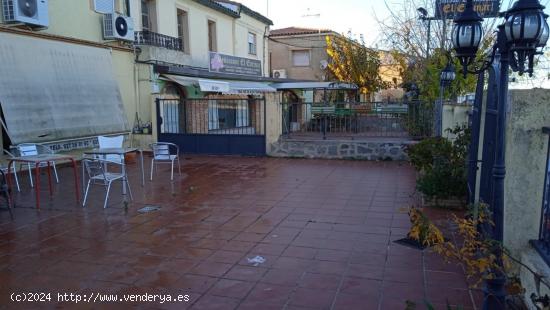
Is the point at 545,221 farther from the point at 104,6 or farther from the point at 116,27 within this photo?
the point at 104,6

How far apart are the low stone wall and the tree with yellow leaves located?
14348 millimetres

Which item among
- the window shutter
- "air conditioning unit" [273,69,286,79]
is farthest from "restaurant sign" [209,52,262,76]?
"air conditioning unit" [273,69,286,79]

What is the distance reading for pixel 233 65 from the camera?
1788 cm

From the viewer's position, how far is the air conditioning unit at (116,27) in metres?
11.8

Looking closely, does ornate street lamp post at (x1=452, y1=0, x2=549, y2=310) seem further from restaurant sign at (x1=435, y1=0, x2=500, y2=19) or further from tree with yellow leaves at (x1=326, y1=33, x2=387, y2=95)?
tree with yellow leaves at (x1=326, y1=33, x2=387, y2=95)

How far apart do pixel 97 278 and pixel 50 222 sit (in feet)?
7.22

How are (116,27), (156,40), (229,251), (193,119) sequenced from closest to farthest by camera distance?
(229,251) → (116,27) → (193,119) → (156,40)

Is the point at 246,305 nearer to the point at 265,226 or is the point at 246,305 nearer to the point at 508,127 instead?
the point at 265,226

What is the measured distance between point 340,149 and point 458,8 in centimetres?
427

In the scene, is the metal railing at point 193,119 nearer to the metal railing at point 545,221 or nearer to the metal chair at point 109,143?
the metal chair at point 109,143

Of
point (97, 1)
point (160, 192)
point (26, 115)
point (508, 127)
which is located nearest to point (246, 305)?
point (508, 127)

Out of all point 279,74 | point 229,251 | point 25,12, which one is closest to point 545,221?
point 229,251

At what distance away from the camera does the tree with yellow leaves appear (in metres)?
25.2

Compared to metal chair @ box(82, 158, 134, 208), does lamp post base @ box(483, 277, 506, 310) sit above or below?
below
